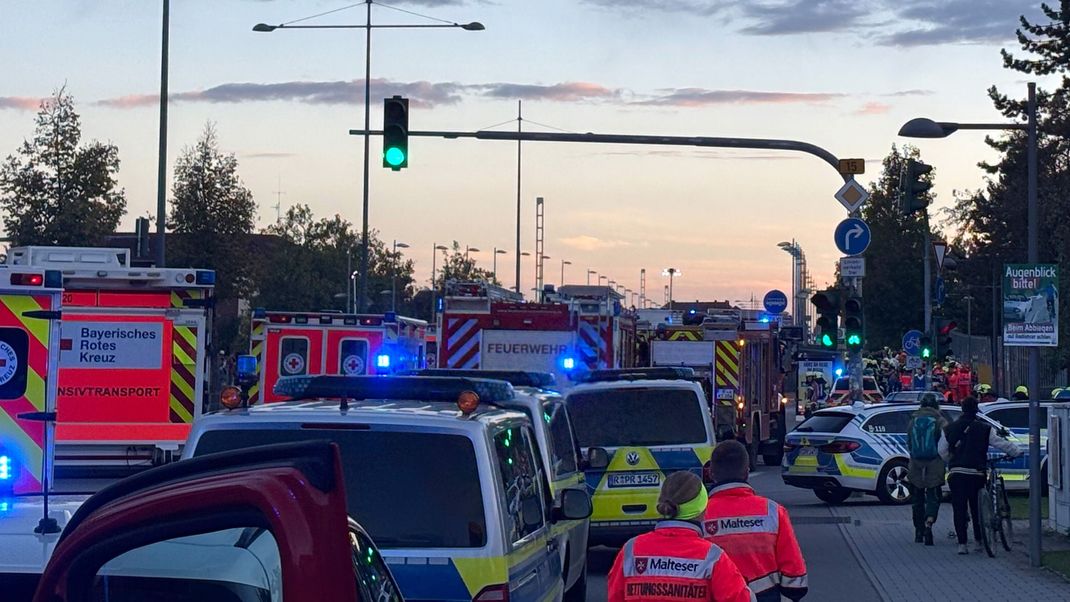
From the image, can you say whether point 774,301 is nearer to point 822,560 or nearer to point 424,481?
point 822,560

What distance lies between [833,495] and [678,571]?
19387 millimetres

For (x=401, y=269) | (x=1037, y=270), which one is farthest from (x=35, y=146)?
(x=401, y=269)

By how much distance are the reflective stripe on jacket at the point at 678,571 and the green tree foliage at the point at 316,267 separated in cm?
5545

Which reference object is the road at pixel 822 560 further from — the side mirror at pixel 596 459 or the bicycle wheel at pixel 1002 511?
the side mirror at pixel 596 459

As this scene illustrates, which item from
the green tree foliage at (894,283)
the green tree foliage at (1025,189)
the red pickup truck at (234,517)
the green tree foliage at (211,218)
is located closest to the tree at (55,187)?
the green tree foliage at (211,218)

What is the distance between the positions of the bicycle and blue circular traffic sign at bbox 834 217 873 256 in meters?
6.21

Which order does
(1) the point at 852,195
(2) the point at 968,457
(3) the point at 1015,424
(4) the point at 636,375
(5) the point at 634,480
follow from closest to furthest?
(5) the point at 634,480
(4) the point at 636,375
(2) the point at 968,457
(1) the point at 852,195
(3) the point at 1015,424

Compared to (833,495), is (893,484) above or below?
above

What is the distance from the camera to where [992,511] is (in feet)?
57.6

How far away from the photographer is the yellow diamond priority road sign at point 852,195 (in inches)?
922

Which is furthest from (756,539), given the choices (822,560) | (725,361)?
(725,361)

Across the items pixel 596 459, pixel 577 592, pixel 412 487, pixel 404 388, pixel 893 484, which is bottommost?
pixel 893 484

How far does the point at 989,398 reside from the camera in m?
27.3

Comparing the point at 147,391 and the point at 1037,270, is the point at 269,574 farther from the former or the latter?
the point at 147,391
